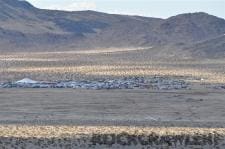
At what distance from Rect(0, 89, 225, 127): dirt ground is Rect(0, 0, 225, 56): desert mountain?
57.6 meters

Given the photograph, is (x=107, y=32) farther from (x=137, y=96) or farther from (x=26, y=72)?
(x=137, y=96)

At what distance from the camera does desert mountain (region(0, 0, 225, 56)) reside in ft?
338

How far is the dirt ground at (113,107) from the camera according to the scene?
85.1 feet

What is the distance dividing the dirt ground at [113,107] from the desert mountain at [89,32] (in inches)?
2266

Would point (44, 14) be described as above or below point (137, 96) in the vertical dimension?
above

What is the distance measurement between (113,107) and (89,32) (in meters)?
96.8

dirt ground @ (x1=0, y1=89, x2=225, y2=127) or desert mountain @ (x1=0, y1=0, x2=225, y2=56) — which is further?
desert mountain @ (x1=0, y1=0, x2=225, y2=56)

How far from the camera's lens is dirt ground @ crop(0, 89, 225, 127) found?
25.9 m

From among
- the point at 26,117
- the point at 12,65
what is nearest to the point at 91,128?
the point at 26,117

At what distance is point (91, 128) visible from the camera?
2262 cm

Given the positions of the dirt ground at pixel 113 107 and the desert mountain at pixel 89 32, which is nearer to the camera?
the dirt ground at pixel 113 107

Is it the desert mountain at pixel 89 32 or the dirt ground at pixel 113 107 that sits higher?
the desert mountain at pixel 89 32

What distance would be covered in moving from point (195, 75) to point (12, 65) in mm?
16455

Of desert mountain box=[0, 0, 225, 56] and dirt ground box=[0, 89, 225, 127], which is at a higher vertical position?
desert mountain box=[0, 0, 225, 56]
